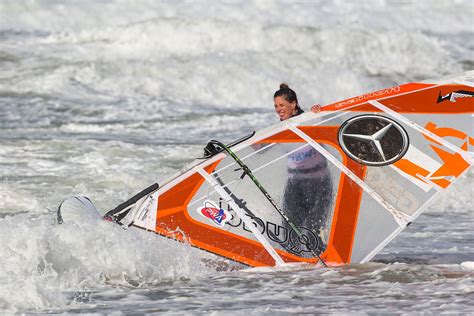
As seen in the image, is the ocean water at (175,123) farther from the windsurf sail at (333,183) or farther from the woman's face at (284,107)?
the woman's face at (284,107)

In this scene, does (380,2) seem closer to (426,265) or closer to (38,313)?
(426,265)

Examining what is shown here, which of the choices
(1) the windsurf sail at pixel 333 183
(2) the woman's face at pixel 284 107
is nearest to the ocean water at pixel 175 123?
(1) the windsurf sail at pixel 333 183

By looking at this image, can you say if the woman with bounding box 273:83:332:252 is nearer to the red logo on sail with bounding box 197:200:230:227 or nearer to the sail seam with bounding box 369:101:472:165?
the red logo on sail with bounding box 197:200:230:227

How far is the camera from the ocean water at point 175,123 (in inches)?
251

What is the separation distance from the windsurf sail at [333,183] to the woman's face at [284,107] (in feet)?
0.86

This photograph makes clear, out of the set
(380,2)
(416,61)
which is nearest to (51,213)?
(416,61)

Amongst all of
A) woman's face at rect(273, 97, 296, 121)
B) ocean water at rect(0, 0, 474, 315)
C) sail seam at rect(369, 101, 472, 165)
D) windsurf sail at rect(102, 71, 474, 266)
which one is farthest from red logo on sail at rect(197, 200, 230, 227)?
sail seam at rect(369, 101, 472, 165)

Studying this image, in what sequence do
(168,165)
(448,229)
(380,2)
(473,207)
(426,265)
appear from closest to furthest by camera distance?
1. (426,265)
2. (448,229)
3. (473,207)
4. (168,165)
5. (380,2)

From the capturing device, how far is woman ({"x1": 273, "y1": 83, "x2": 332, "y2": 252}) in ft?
22.9

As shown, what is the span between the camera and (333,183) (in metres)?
7.01

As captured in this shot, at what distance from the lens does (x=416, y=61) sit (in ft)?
73.3

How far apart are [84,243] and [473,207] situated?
4554 mm

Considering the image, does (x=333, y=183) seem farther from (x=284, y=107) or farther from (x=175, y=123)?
(x=175, y=123)

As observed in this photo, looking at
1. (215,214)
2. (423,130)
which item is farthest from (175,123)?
(423,130)
